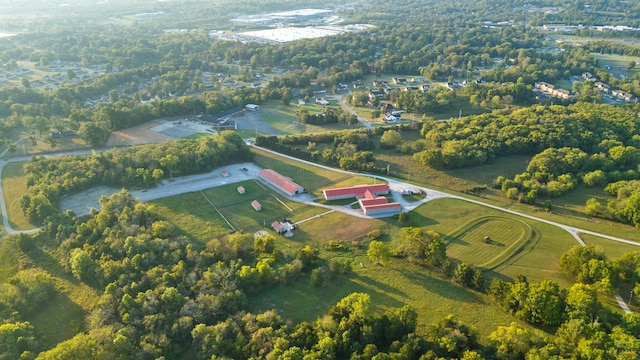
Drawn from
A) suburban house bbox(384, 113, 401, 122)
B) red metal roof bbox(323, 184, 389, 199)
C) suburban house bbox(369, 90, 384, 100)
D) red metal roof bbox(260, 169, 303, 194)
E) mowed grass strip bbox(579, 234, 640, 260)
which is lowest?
mowed grass strip bbox(579, 234, 640, 260)

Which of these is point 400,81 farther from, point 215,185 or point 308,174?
point 215,185

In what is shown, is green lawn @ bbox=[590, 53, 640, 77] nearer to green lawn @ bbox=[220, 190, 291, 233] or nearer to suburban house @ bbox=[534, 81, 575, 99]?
suburban house @ bbox=[534, 81, 575, 99]

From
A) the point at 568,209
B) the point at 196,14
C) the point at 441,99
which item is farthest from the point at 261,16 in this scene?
the point at 568,209

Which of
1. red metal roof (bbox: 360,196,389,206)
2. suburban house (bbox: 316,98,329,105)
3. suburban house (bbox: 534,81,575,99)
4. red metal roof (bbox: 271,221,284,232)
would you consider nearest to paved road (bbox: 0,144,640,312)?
red metal roof (bbox: 360,196,389,206)

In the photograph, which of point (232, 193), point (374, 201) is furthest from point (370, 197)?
point (232, 193)

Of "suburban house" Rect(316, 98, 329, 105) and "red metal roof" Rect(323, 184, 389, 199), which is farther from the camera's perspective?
"suburban house" Rect(316, 98, 329, 105)

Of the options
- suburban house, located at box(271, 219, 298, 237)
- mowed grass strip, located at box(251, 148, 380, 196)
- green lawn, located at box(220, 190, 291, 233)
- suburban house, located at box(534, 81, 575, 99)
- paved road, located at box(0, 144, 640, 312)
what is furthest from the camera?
suburban house, located at box(534, 81, 575, 99)

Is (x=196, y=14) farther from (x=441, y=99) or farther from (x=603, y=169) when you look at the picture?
(x=603, y=169)
